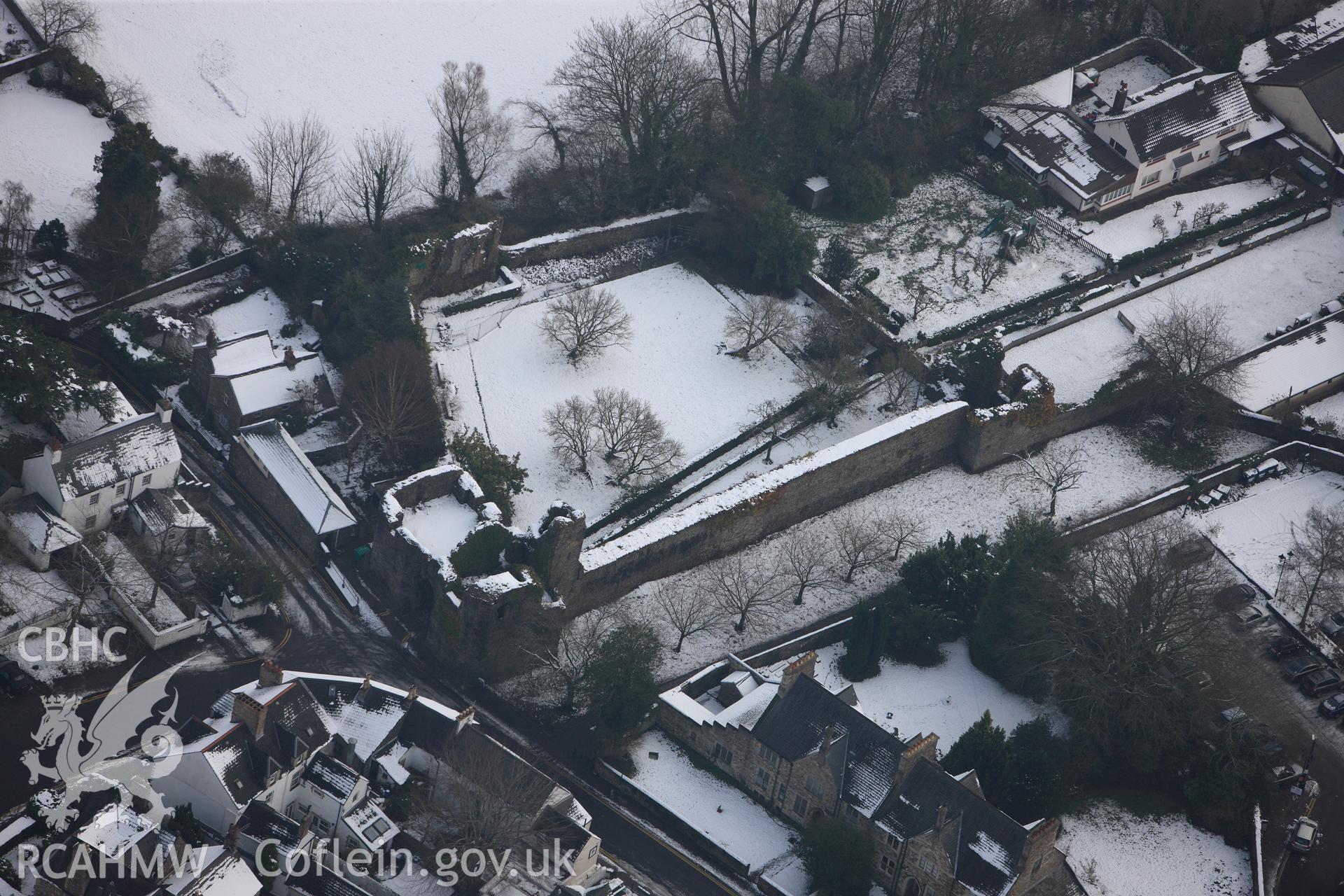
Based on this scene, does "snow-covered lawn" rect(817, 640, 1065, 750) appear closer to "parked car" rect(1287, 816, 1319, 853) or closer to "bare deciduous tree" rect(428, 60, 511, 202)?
"parked car" rect(1287, 816, 1319, 853)

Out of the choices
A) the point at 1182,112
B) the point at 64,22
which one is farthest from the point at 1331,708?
the point at 64,22

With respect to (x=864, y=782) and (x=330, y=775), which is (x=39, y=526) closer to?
(x=330, y=775)

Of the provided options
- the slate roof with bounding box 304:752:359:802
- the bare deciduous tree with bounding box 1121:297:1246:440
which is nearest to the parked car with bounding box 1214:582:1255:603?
the bare deciduous tree with bounding box 1121:297:1246:440

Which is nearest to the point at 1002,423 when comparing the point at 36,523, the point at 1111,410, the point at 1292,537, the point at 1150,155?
the point at 1111,410

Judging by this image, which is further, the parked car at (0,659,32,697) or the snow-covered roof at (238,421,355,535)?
the snow-covered roof at (238,421,355,535)

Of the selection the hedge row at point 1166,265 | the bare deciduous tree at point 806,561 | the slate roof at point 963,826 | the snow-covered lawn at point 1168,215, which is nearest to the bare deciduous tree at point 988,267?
the snow-covered lawn at point 1168,215

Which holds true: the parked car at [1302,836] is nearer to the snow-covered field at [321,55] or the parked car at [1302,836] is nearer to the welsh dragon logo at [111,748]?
the welsh dragon logo at [111,748]
